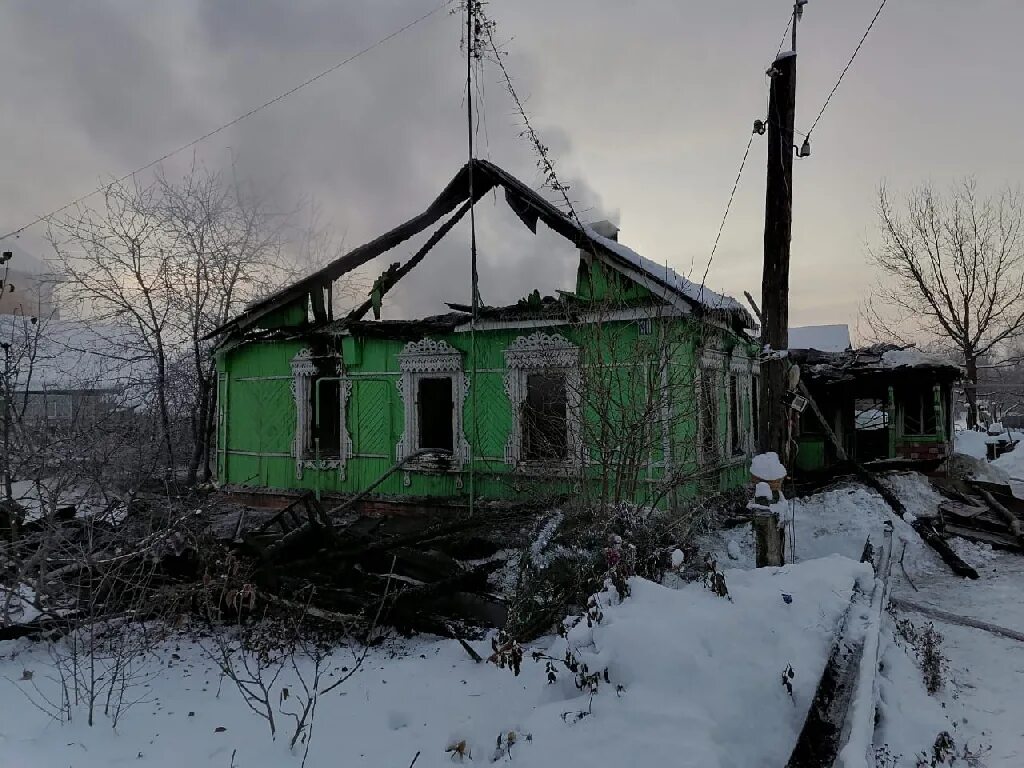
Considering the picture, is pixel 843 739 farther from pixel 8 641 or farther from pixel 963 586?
pixel 8 641

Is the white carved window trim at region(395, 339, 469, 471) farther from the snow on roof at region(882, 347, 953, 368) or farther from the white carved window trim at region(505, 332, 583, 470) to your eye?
the snow on roof at region(882, 347, 953, 368)

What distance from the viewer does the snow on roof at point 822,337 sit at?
2708 cm

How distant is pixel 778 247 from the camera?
6.13 metres

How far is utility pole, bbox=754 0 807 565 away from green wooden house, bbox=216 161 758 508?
1.75 metres

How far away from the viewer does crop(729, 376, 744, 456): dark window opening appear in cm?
1228

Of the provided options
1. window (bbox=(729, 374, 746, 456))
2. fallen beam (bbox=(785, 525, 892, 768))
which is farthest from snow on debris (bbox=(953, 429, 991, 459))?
fallen beam (bbox=(785, 525, 892, 768))

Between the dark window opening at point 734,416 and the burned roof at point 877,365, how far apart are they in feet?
8.01

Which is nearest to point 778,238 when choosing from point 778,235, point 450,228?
point 778,235

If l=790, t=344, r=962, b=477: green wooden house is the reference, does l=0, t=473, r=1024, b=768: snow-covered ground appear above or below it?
below

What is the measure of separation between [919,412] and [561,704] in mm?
13808

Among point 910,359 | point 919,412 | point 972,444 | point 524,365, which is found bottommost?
point 972,444

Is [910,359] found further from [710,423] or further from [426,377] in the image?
[426,377]

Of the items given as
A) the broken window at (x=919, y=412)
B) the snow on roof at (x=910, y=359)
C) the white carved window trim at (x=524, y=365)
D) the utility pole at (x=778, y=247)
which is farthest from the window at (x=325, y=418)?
the broken window at (x=919, y=412)

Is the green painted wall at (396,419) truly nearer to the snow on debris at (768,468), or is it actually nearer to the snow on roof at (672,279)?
the snow on roof at (672,279)
